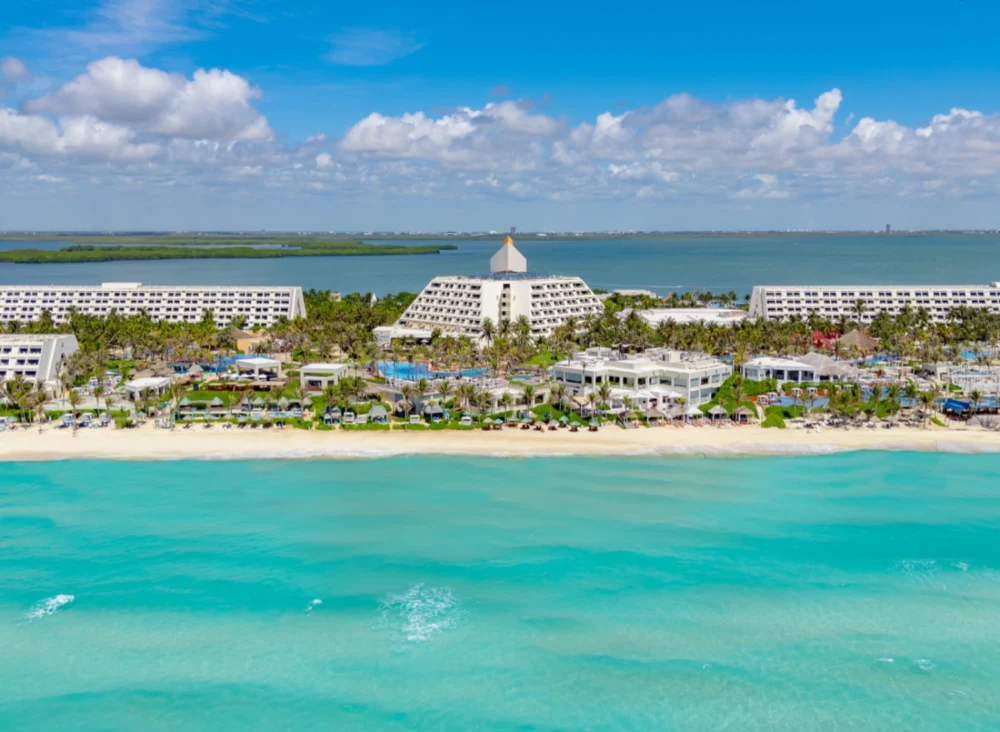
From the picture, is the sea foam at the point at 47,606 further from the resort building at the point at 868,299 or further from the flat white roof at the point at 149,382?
the resort building at the point at 868,299

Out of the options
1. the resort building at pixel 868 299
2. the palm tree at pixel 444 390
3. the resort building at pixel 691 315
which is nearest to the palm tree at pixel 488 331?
the resort building at pixel 691 315

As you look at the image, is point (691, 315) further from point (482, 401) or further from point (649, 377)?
point (482, 401)

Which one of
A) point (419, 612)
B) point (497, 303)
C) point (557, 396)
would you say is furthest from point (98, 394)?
point (497, 303)

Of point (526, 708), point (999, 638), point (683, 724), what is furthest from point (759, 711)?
point (999, 638)

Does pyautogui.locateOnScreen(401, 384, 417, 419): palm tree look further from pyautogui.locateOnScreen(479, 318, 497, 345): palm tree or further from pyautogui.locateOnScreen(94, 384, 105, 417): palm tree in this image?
pyautogui.locateOnScreen(479, 318, 497, 345): palm tree

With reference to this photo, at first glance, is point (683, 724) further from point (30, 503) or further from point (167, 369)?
point (167, 369)

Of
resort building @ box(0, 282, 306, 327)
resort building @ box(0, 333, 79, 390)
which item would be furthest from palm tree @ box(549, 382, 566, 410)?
resort building @ box(0, 282, 306, 327)
